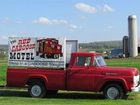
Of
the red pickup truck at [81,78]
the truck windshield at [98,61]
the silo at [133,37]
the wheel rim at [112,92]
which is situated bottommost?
the wheel rim at [112,92]

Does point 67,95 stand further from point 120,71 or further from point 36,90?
point 120,71

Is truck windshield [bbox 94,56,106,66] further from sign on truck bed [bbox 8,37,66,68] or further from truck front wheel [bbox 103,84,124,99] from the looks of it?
sign on truck bed [bbox 8,37,66,68]

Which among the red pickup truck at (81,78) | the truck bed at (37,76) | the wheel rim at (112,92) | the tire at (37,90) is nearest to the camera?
the red pickup truck at (81,78)

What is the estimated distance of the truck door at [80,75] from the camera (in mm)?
18938

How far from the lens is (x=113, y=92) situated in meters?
18.6

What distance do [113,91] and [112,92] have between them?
9 cm

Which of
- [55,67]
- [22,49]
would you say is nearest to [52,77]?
[55,67]

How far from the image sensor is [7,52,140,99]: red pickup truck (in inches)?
727

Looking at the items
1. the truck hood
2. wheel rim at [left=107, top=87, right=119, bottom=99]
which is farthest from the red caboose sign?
wheel rim at [left=107, top=87, right=119, bottom=99]

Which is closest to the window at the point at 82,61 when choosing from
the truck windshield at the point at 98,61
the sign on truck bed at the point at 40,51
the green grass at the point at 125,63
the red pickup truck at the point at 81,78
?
the red pickup truck at the point at 81,78

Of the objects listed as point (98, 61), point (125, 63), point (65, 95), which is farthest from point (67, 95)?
point (125, 63)

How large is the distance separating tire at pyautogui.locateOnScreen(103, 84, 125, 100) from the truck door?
2.27 feet

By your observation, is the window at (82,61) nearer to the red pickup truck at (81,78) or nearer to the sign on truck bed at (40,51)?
the red pickup truck at (81,78)

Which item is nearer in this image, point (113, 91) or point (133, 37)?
point (113, 91)
